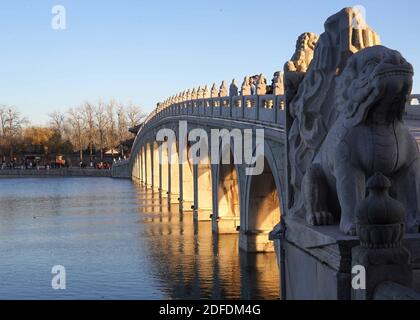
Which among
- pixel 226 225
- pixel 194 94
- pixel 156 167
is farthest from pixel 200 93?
pixel 156 167

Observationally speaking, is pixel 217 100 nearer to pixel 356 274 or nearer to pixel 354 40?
pixel 354 40

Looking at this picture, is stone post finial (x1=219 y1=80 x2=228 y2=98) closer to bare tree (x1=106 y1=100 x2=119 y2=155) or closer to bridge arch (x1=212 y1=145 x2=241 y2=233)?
bridge arch (x1=212 y1=145 x2=241 y2=233)

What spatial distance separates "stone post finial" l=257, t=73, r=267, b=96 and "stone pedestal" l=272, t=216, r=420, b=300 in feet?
33.8

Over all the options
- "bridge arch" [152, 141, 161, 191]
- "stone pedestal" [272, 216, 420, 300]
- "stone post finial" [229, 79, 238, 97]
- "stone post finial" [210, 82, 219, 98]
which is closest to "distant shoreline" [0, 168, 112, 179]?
"bridge arch" [152, 141, 161, 191]

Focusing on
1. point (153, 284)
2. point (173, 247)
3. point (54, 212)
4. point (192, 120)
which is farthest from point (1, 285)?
point (54, 212)

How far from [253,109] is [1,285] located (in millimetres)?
7563

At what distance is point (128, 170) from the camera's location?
6975 cm

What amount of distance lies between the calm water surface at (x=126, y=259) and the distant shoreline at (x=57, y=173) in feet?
134

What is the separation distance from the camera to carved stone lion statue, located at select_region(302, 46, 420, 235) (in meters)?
4.99

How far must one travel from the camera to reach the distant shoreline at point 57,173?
72625mm

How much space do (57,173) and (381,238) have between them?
2814 inches

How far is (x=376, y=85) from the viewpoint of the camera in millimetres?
4988

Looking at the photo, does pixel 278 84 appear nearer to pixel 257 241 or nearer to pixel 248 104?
pixel 248 104

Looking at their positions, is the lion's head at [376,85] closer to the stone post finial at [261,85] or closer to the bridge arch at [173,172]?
the stone post finial at [261,85]
